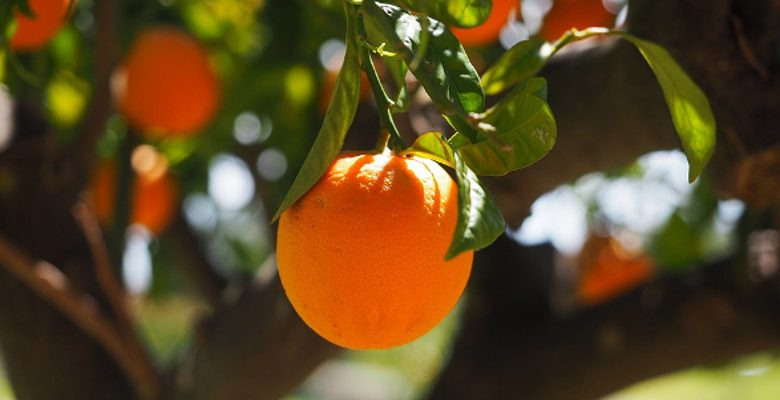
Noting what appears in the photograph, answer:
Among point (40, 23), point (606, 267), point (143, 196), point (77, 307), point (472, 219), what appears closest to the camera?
point (472, 219)

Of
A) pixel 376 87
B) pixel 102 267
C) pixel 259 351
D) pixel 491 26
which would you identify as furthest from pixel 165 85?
pixel 376 87

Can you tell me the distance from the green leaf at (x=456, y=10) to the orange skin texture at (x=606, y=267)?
177 centimetres

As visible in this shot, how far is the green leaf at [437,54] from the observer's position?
64 cm

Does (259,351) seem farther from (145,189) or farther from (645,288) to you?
(645,288)

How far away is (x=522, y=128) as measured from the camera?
0.69 metres

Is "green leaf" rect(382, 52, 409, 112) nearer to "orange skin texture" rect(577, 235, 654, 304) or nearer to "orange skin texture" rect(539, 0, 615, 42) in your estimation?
"orange skin texture" rect(539, 0, 615, 42)

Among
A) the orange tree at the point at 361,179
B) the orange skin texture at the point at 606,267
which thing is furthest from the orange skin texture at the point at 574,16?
the orange skin texture at the point at 606,267

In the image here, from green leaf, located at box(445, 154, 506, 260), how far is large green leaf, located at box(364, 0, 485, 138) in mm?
44

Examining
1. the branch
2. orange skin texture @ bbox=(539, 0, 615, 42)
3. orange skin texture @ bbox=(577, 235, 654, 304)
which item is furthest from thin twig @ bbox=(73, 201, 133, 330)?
orange skin texture @ bbox=(577, 235, 654, 304)

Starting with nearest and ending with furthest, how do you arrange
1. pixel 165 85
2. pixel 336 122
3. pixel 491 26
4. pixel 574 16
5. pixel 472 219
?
pixel 472 219 → pixel 336 122 → pixel 491 26 → pixel 574 16 → pixel 165 85

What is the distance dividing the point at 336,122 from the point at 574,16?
816 millimetres

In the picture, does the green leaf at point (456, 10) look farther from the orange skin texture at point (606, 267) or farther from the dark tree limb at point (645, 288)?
the orange skin texture at point (606, 267)

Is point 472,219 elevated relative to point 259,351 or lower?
elevated

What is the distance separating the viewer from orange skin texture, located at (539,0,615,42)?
1.43 m
